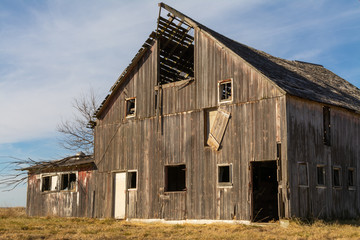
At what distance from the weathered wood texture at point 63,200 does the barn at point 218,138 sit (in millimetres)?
389

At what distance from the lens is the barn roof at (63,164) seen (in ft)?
92.1

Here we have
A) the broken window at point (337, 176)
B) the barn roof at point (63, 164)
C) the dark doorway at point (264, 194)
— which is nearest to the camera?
the broken window at point (337, 176)

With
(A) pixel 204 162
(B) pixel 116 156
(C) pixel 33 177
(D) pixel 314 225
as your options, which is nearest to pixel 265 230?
(D) pixel 314 225

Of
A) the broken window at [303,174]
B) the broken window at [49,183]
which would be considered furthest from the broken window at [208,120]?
the broken window at [49,183]

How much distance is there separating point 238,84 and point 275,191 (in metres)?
6.31

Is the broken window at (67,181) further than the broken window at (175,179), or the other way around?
the broken window at (67,181)

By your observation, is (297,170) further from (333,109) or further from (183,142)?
(183,142)

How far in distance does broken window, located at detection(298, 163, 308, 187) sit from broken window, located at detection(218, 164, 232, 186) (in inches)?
120

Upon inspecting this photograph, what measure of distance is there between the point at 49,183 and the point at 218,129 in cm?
1397

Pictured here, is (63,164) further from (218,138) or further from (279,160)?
(279,160)

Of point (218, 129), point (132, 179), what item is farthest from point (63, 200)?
point (218, 129)

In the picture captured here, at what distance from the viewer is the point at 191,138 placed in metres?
22.2

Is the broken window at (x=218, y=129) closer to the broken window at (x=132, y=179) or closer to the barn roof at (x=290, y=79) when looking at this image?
the barn roof at (x=290, y=79)

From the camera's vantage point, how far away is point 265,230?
1720cm
